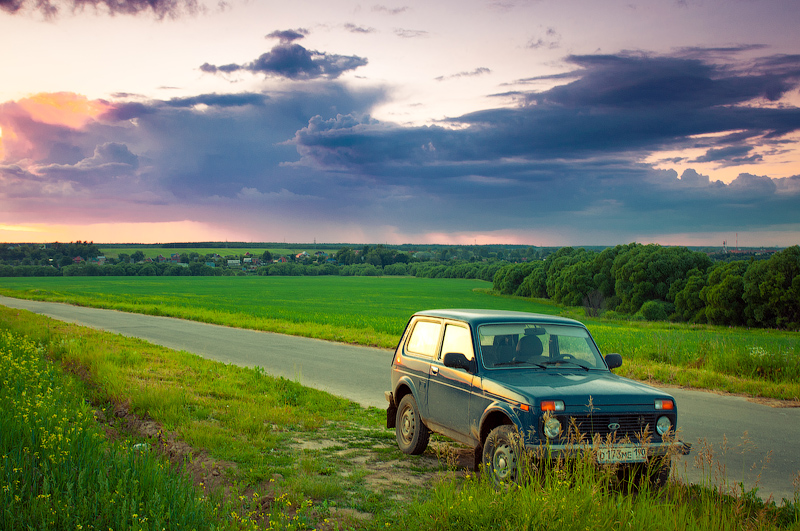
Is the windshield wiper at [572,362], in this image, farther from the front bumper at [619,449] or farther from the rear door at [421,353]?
the rear door at [421,353]

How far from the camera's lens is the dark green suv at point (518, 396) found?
543 cm

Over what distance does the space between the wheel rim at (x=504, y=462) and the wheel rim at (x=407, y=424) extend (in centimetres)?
203

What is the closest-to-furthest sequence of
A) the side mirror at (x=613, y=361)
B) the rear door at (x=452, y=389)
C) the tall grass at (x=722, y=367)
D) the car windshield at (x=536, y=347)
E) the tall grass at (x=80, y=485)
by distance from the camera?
the tall grass at (x=80, y=485) < the rear door at (x=452, y=389) < the car windshield at (x=536, y=347) < the side mirror at (x=613, y=361) < the tall grass at (x=722, y=367)

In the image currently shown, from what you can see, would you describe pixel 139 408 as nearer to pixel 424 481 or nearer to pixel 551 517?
pixel 424 481

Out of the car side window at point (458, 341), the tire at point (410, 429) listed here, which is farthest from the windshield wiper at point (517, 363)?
the tire at point (410, 429)

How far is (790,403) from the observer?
11.6 meters

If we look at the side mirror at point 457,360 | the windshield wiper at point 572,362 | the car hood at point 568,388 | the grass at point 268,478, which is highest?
the side mirror at point 457,360

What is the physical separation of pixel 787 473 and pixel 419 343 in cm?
472

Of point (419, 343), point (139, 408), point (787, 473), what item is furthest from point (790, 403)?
point (139, 408)

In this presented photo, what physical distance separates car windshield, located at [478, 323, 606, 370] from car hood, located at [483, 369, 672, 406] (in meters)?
0.20

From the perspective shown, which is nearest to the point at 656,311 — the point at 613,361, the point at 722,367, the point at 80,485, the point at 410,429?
the point at 722,367

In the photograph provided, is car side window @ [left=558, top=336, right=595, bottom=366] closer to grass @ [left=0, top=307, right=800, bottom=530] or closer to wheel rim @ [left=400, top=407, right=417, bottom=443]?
grass @ [left=0, top=307, right=800, bottom=530]

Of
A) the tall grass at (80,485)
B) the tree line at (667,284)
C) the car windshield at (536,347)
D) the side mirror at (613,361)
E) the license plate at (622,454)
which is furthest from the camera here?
the tree line at (667,284)

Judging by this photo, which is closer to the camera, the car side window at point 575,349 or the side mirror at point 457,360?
the side mirror at point 457,360
